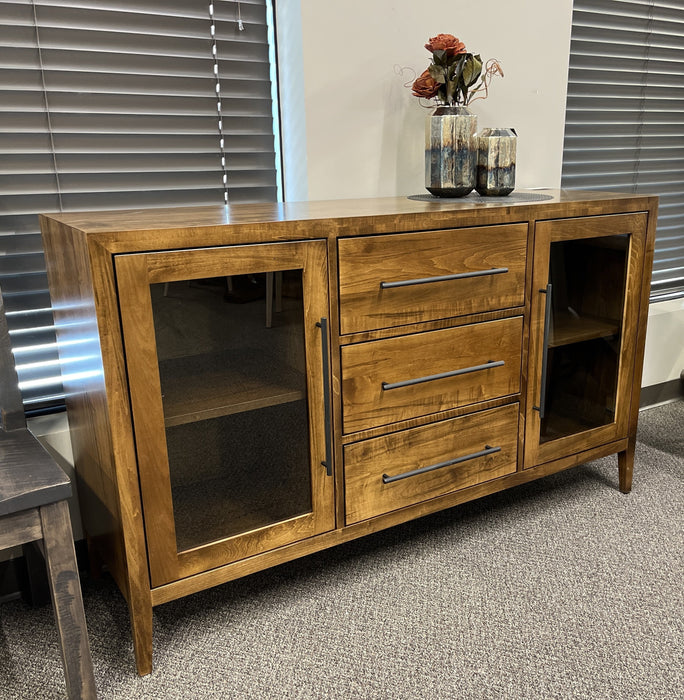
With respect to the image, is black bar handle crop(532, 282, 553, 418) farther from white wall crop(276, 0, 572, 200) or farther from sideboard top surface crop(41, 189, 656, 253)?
white wall crop(276, 0, 572, 200)

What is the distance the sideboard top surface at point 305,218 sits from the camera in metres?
0.97

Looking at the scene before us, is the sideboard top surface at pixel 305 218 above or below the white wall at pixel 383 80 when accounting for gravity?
below

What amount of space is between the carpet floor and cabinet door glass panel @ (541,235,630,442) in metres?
0.28

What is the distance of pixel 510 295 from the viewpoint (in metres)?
1.35

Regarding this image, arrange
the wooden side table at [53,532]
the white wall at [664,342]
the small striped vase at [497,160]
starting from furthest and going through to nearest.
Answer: the white wall at [664,342], the small striped vase at [497,160], the wooden side table at [53,532]

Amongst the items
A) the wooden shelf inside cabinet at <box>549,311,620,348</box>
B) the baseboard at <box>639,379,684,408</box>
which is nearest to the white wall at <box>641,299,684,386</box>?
the baseboard at <box>639,379,684,408</box>

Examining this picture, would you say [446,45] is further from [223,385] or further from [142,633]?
[142,633]

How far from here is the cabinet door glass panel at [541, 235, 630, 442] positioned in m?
1.44

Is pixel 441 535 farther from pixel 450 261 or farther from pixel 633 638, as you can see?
pixel 450 261

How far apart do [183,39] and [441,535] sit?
1280mm

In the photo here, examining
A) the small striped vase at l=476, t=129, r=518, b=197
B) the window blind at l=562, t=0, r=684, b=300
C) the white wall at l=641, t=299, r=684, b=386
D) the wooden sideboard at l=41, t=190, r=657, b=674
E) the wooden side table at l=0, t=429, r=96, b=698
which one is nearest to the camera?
the wooden side table at l=0, t=429, r=96, b=698

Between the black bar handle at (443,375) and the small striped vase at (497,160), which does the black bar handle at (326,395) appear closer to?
the black bar handle at (443,375)

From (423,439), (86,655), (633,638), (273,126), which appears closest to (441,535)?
(423,439)

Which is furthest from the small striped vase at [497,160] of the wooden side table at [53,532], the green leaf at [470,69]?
the wooden side table at [53,532]
